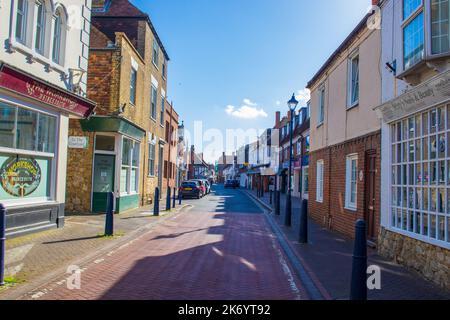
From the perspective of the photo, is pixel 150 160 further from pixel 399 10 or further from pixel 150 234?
pixel 399 10

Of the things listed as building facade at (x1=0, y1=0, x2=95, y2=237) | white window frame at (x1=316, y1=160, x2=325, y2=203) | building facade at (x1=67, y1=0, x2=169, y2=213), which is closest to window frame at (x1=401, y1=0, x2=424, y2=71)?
building facade at (x1=0, y1=0, x2=95, y2=237)

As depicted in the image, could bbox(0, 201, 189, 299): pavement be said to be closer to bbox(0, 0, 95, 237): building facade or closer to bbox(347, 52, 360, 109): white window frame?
bbox(0, 0, 95, 237): building facade

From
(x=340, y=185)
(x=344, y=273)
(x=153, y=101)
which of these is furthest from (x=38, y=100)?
(x=153, y=101)

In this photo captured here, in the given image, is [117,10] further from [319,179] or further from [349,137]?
[349,137]

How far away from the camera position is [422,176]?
23.6 feet

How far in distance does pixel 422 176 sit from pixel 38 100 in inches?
335

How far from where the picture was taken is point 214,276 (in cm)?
690

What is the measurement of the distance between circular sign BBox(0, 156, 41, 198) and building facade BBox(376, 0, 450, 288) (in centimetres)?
836

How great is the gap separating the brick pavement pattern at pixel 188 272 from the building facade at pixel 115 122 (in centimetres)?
528

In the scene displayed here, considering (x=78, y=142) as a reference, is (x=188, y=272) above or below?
below

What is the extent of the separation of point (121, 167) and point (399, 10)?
11.7 m

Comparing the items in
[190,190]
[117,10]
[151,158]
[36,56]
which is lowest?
[190,190]

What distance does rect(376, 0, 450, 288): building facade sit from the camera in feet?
21.2
